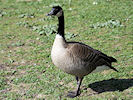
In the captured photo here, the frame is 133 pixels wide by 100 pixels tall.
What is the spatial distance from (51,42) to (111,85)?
3.56 meters

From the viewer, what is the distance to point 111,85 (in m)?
6.28

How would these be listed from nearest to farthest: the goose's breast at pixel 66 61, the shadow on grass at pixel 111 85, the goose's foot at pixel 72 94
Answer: the goose's breast at pixel 66 61
the goose's foot at pixel 72 94
the shadow on grass at pixel 111 85

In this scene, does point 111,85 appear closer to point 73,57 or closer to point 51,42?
point 73,57

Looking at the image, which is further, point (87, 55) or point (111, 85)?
point (111, 85)

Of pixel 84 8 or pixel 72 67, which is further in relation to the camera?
pixel 84 8

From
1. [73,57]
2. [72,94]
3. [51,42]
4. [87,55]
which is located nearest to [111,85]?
[72,94]

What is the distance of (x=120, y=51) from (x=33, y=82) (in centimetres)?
319

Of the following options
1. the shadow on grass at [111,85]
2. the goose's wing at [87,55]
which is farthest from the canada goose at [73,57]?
the shadow on grass at [111,85]

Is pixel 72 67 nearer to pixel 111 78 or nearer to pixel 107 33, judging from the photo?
pixel 111 78

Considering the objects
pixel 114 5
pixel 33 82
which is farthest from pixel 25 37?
pixel 114 5

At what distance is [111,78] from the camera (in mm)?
6602

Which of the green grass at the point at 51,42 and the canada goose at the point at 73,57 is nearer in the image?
the canada goose at the point at 73,57

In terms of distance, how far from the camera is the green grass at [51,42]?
6.13 metres

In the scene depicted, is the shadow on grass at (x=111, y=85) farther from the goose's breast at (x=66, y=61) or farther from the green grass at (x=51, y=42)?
the goose's breast at (x=66, y=61)
